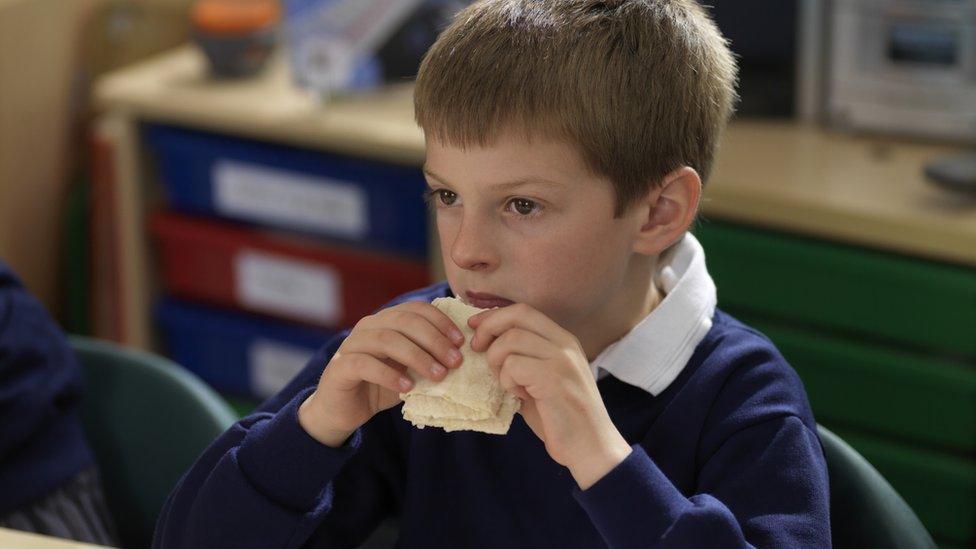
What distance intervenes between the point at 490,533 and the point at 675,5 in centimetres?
45

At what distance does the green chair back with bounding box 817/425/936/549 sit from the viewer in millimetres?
1037

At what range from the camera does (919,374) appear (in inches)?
69.6

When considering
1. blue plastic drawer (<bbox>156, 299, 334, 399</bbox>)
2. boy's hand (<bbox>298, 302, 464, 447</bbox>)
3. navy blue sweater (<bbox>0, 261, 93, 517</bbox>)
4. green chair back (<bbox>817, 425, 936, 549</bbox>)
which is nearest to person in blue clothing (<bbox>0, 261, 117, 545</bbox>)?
navy blue sweater (<bbox>0, 261, 93, 517</bbox>)

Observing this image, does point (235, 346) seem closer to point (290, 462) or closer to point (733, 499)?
point (290, 462)

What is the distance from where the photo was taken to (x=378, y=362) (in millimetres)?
978

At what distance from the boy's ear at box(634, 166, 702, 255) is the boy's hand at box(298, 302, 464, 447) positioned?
0.59 ft

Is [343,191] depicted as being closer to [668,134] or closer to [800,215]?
[800,215]

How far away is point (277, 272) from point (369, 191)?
0.25 m

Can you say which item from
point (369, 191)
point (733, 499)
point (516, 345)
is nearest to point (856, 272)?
point (369, 191)

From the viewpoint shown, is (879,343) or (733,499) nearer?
(733,499)

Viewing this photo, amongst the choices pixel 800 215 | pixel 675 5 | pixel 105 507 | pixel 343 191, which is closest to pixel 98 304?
pixel 343 191

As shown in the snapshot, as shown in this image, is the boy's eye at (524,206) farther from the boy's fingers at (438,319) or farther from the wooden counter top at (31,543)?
→ the wooden counter top at (31,543)

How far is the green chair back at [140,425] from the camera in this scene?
1294mm

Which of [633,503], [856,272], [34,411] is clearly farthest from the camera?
[856,272]
